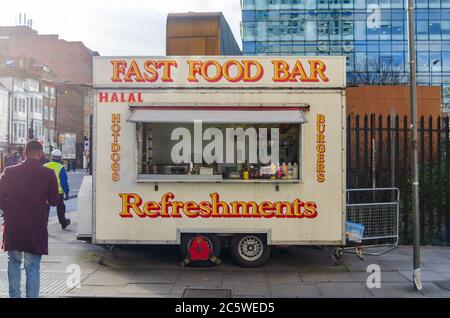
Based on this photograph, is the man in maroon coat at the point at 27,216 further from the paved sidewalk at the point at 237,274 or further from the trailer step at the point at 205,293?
the trailer step at the point at 205,293

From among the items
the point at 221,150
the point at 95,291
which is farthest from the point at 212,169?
the point at 95,291

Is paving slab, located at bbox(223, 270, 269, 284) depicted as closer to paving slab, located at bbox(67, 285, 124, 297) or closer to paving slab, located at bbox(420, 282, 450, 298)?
paving slab, located at bbox(67, 285, 124, 297)

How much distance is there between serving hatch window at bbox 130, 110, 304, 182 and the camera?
26.2 feet

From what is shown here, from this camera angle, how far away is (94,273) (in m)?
7.59

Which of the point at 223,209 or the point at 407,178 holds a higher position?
the point at 407,178

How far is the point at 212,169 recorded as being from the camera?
26.2ft

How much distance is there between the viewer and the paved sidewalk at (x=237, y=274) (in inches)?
263

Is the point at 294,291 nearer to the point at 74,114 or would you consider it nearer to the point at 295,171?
the point at 295,171

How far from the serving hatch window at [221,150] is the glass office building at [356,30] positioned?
161ft

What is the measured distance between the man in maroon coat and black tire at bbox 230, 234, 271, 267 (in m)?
3.43

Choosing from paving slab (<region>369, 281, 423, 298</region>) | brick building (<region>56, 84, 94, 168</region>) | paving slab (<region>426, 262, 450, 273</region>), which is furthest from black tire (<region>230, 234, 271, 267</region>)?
brick building (<region>56, 84, 94, 168</region>)

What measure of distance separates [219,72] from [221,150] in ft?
4.45

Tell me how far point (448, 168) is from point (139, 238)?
22.4ft

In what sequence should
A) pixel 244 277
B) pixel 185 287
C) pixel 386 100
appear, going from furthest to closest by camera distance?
pixel 386 100
pixel 244 277
pixel 185 287
